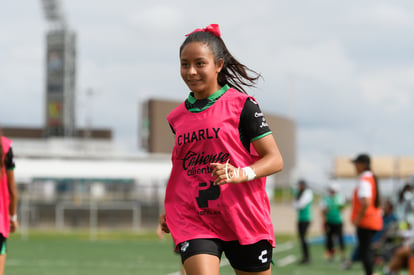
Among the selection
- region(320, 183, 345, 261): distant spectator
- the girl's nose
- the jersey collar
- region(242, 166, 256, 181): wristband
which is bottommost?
region(320, 183, 345, 261): distant spectator

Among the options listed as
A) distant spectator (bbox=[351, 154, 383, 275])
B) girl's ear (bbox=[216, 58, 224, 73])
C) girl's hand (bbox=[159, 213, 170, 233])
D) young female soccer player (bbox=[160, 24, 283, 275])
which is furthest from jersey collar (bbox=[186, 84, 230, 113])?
distant spectator (bbox=[351, 154, 383, 275])

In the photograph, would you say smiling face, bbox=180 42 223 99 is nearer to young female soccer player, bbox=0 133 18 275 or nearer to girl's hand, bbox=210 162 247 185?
girl's hand, bbox=210 162 247 185

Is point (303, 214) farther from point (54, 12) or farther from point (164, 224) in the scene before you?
point (54, 12)

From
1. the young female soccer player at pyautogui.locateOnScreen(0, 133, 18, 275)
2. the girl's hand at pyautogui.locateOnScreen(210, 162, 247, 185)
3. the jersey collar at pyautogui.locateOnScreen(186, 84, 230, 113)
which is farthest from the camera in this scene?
the young female soccer player at pyautogui.locateOnScreen(0, 133, 18, 275)

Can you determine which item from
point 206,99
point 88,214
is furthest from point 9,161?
point 88,214

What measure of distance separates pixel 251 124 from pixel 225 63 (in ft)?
1.53

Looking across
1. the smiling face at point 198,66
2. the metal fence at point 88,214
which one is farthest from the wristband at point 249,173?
the metal fence at point 88,214

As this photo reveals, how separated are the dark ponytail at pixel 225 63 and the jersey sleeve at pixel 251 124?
0.29 meters

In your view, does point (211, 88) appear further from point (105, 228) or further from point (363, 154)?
point (105, 228)

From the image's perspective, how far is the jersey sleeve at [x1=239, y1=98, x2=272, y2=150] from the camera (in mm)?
4422

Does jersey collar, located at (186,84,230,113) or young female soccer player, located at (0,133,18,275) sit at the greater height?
jersey collar, located at (186,84,230,113)

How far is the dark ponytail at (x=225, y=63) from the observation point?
448 cm

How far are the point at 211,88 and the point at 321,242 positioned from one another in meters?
26.3

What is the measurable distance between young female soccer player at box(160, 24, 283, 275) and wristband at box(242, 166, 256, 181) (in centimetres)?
8
